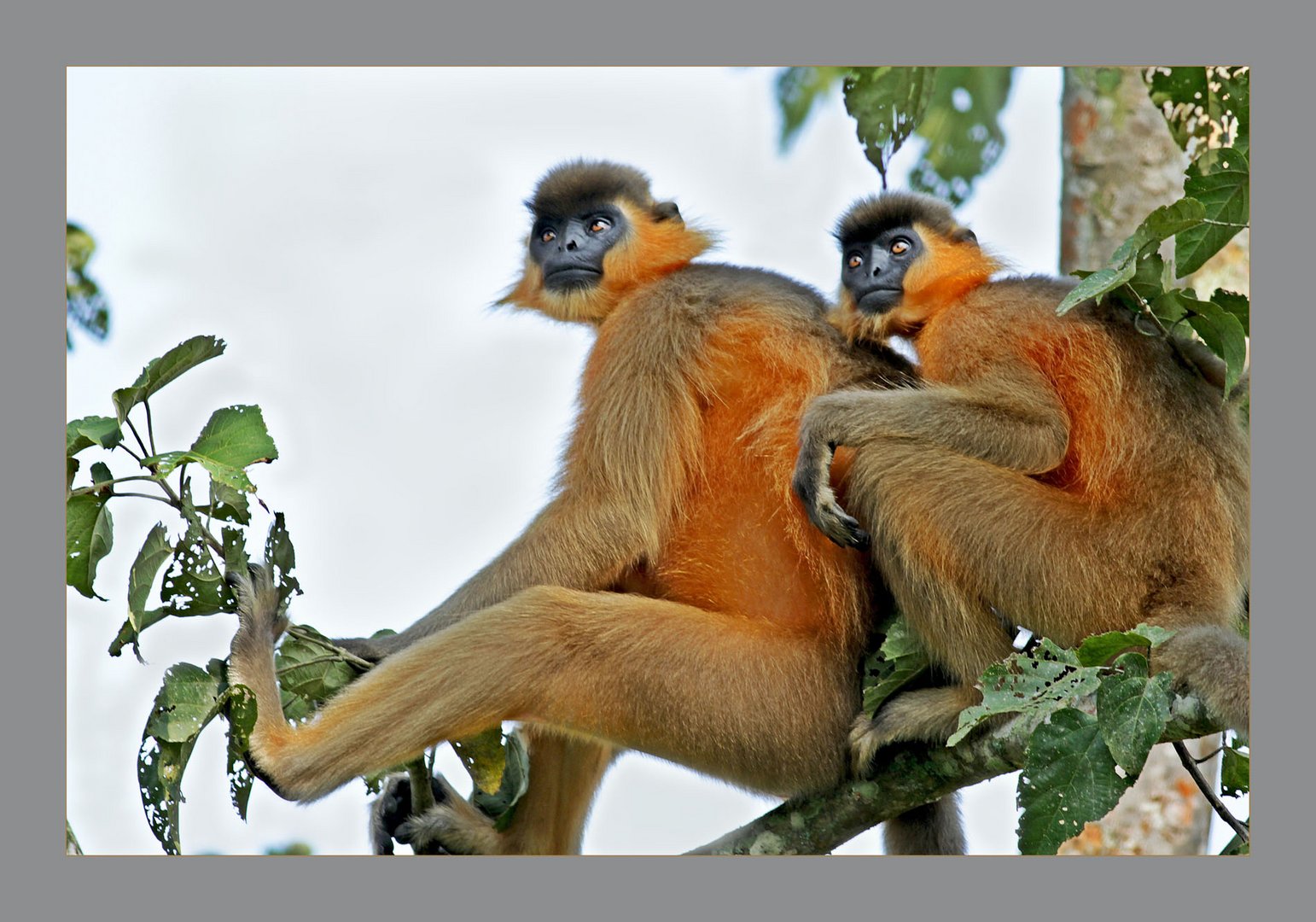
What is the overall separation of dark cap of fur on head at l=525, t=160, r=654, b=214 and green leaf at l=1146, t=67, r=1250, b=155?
7.21 feet

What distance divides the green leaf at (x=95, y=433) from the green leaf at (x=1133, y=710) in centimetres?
330

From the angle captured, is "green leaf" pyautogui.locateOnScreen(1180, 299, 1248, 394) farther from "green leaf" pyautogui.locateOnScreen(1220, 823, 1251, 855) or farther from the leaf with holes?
the leaf with holes

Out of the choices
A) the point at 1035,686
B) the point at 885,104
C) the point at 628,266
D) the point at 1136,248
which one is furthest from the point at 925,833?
the point at 885,104

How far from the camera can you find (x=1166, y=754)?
6957mm

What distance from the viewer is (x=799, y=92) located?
5.93 meters

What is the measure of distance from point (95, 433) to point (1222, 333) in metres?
3.80

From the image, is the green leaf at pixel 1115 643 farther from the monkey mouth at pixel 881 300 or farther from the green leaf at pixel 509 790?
the green leaf at pixel 509 790

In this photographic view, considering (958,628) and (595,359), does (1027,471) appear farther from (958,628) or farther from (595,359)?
(595,359)

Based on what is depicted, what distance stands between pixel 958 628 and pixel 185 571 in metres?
2.65

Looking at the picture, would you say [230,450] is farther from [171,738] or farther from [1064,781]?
[1064,781]

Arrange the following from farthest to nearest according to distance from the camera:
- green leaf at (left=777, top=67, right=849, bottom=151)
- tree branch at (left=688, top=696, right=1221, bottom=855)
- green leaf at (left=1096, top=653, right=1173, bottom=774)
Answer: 1. green leaf at (left=777, top=67, right=849, bottom=151)
2. tree branch at (left=688, top=696, right=1221, bottom=855)
3. green leaf at (left=1096, top=653, right=1173, bottom=774)

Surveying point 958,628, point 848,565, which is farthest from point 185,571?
point 958,628

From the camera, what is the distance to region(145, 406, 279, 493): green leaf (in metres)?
4.56

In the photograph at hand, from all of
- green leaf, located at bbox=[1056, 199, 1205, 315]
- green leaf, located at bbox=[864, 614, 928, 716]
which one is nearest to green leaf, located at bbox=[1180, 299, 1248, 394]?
green leaf, located at bbox=[1056, 199, 1205, 315]
